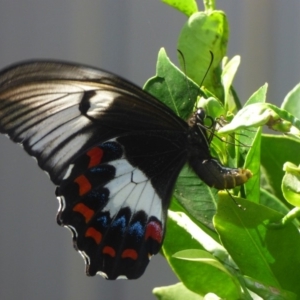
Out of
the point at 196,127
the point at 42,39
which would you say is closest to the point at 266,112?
the point at 196,127

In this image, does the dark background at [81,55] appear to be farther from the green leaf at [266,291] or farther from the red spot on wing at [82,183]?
the green leaf at [266,291]

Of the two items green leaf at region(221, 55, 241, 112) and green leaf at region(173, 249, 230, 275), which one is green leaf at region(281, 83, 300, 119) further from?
green leaf at region(173, 249, 230, 275)

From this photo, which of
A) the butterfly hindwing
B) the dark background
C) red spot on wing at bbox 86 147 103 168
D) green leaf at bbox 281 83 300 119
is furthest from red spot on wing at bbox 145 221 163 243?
the dark background

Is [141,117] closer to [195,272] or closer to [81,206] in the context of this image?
[81,206]

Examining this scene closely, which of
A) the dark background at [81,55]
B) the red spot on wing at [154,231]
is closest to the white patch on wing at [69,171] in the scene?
the red spot on wing at [154,231]

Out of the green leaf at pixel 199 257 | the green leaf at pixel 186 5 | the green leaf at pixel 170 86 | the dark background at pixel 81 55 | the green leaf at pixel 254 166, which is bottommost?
the dark background at pixel 81 55

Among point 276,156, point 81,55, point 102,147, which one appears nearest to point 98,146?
point 102,147
